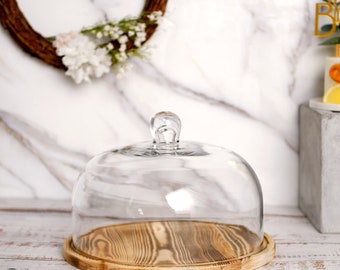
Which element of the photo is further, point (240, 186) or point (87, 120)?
point (87, 120)

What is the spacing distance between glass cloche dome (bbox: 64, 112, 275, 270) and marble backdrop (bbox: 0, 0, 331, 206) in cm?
32

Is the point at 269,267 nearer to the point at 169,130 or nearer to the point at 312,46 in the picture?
the point at 169,130

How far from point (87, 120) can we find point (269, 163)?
0.41 metres

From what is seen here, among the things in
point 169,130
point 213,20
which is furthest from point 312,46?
point 169,130

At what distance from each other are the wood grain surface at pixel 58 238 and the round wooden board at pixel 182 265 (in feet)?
0.04

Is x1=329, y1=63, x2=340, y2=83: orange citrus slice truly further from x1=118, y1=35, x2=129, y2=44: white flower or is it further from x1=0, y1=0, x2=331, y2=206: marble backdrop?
x1=118, y1=35, x2=129, y2=44: white flower

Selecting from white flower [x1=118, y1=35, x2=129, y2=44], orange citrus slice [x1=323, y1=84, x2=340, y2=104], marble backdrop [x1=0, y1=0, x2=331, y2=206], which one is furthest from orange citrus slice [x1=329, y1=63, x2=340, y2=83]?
white flower [x1=118, y1=35, x2=129, y2=44]

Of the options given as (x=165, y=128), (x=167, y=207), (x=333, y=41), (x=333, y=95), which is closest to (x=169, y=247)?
(x=167, y=207)

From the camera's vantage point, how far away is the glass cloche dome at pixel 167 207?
104 centimetres

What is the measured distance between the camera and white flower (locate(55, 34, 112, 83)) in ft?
4.45

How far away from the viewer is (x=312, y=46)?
1414 millimetres

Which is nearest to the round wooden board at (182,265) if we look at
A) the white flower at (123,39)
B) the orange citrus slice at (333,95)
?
the orange citrus slice at (333,95)

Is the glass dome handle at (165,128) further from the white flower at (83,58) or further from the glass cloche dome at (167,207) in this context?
the white flower at (83,58)

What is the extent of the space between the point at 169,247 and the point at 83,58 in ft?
1.60
